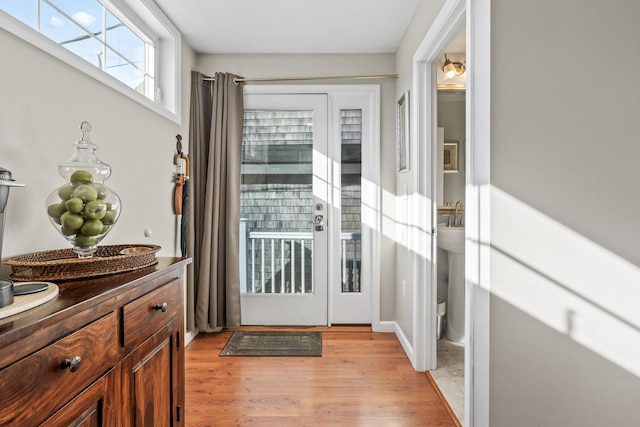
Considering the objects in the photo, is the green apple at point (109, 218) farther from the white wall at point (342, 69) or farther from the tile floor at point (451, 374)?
the white wall at point (342, 69)

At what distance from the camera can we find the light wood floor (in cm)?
185

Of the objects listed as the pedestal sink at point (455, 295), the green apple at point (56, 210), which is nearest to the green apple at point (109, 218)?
the green apple at point (56, 210)

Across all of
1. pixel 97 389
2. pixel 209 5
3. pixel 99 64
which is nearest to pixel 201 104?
pixel 209 5

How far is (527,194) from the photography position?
4.12 feet

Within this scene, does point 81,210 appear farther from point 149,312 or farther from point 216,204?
point 216,204

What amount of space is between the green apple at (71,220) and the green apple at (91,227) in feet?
0.05

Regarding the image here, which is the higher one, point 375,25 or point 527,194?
point 375,25

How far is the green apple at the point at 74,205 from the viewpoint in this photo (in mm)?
1104

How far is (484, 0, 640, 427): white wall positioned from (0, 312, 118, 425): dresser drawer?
134 cm

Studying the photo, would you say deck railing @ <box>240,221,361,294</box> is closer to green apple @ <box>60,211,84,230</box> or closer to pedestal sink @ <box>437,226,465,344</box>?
pedestal sink @ <box>437,226,465,344</box>

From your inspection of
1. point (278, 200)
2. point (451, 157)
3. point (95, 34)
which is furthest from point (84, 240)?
point (451, 157)

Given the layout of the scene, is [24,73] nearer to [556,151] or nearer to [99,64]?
[99,64]

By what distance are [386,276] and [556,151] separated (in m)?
2.01

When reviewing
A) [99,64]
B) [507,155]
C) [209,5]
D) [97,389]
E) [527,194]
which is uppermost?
[209,5]
